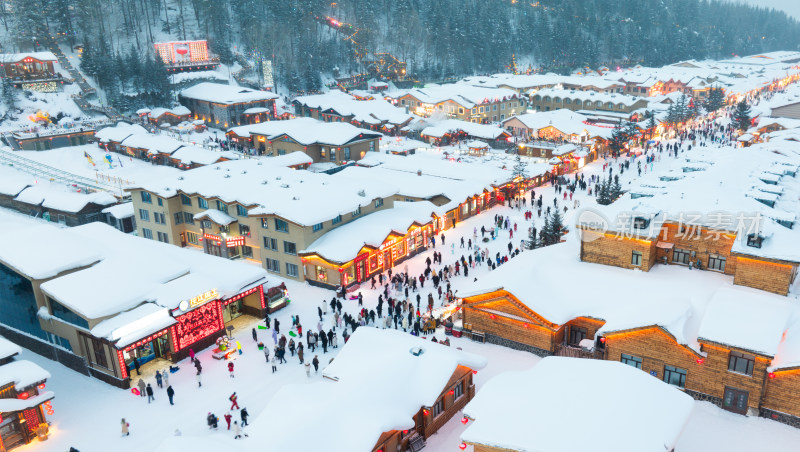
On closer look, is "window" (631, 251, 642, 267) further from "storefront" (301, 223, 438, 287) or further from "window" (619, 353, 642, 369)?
"storefront" (301, 223, 438, 287)

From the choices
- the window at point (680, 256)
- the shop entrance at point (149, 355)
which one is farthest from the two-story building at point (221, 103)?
the window at point (680, 256)

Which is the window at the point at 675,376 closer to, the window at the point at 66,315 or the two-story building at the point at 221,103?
the window at the point at 66,315

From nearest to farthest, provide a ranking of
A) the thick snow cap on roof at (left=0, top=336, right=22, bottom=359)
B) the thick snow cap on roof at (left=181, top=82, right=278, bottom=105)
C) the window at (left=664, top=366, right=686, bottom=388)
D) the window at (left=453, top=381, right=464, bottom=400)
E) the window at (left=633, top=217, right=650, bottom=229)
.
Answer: the window at (left=453, top=381, right=464, bottom=400)
the thick snow cap on roof at (left=0, top=336, right=22, bottom=359)
the window at (left=664, top=366, right=686, bottom=388)
the window at (left=633, top=217, right=650, bottom=229)
the thick snow cap on roof at (left=181, top=82, right=278, bottom=105)

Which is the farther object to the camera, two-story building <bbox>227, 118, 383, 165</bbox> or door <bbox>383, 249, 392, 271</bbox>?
two-story building <bbox>227, 118, 383, 165</bbox>

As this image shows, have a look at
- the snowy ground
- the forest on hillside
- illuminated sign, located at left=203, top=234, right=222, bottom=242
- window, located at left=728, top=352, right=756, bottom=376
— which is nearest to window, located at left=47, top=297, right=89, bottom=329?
the snowy ground

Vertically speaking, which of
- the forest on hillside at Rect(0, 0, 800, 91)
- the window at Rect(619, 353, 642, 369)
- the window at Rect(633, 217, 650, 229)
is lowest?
the window at Rect(619, 353, 642, 369)

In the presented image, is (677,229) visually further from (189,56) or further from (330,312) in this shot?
(189,56)

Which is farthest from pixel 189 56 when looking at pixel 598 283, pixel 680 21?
pixel 680 21
